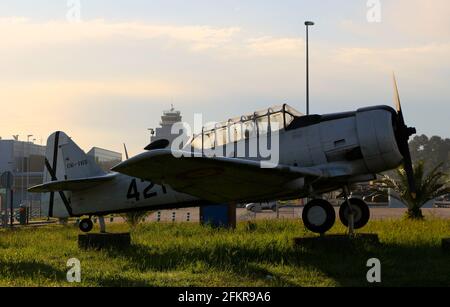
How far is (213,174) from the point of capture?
32.6 feet

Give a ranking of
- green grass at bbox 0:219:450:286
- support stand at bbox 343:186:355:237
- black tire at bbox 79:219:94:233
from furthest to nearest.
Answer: black tire at bbox 79:219:94:233, support stand at bbox 343:186:355:237, green grass at bbox 0:219:450:286

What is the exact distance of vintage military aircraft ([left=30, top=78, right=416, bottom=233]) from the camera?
10203 mm

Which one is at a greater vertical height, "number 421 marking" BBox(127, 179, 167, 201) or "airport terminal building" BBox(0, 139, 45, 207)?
"airport terminal building" BBox(0, 139, 45, 207)

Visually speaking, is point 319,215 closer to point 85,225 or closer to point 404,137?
point 404,137

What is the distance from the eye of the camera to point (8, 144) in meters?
93.8

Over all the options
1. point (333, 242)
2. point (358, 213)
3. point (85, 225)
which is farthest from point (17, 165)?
point (333, 242)

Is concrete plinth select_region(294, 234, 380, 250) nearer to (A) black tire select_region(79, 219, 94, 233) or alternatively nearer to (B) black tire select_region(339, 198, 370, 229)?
(B) black tire select_region(339, 198, 370, 229)

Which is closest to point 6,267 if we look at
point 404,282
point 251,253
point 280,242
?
point 251,253

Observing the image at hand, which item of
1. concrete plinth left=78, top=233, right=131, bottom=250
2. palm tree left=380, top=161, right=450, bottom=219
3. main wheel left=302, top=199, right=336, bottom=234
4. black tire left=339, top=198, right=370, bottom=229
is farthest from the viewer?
palm tree left=380, top=161, right=450, bottom=219

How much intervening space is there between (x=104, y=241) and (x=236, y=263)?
373 centimetres

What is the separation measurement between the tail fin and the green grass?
1.79m

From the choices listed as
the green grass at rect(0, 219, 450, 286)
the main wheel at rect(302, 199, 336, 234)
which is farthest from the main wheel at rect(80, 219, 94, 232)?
the main wheel at rect(302, 199, 336, 234)

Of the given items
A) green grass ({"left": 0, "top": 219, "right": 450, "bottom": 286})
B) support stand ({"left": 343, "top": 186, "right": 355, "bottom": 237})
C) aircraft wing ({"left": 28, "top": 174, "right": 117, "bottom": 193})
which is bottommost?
green grass ({"left": 0, "top": 219, "right": 450, "bottom": 286})

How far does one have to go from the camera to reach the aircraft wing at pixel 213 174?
28.4ft
